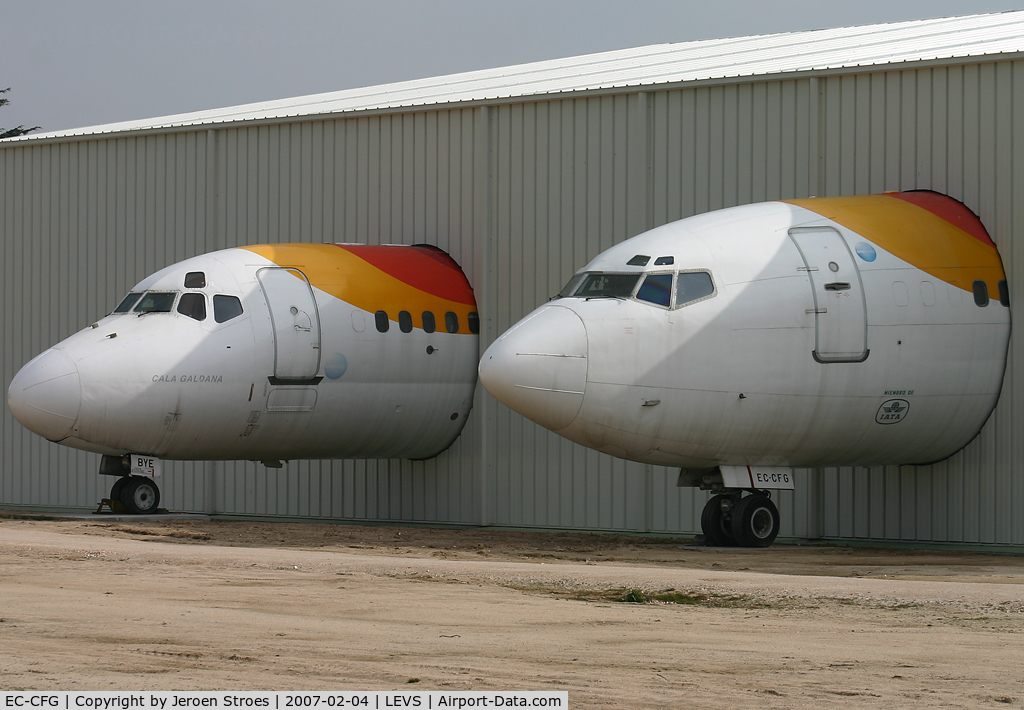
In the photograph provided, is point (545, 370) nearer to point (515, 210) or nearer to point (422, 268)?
point (422, 268)

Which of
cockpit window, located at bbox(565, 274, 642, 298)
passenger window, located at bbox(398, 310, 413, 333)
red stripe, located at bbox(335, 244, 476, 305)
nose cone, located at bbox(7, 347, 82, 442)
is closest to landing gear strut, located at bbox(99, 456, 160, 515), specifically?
nose cone, located at bbox(7, 347, 82, 442)

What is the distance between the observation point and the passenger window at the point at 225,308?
71.8 ft

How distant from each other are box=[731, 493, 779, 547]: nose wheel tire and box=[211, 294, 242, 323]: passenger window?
8.26 meters

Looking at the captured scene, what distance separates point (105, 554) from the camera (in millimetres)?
16203

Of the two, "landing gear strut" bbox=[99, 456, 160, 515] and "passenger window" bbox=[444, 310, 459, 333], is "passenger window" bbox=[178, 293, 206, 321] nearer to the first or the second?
"landing gear strut" bbox=[99, 456, 160, 515]

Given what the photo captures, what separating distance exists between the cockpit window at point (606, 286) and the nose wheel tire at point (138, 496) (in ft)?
29.2

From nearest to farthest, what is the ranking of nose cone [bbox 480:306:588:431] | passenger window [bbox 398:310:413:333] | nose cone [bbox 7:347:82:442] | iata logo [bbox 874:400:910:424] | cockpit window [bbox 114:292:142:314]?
nose cone [bbox 480:306:588:431] < iata logo [bbox 874:400:910:424] < nose cone [bbox 7:347:82:442] < cockpit window [bbox 114:292:142:314] < passenger window [bbox 398:310:413:333]

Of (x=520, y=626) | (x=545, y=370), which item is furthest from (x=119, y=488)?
(x=520, y=626)

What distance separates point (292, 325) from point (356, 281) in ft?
5.50

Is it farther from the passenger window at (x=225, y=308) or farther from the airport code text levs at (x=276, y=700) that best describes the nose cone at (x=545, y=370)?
the airport code text levs at (x=276, y=700)

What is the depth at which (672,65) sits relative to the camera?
26.8 m

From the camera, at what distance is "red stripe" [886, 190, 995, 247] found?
2041 cm

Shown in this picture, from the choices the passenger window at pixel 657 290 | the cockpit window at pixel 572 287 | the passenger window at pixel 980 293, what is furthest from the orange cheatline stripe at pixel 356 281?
the passenger window at pixel 980 293

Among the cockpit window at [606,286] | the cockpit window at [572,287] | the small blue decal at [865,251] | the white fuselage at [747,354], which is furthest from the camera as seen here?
the cockpit window at [572,287]
